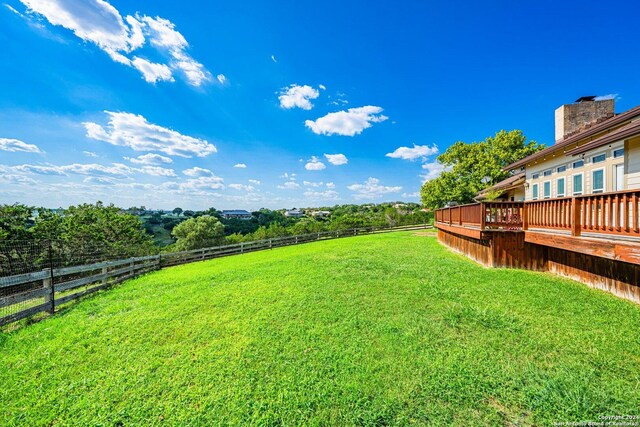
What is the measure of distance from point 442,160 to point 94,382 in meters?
31.1

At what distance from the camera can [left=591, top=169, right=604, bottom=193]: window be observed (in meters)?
7.77

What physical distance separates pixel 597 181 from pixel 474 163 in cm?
1891

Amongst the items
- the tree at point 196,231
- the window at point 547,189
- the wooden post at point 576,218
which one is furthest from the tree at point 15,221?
the window at point 547,189

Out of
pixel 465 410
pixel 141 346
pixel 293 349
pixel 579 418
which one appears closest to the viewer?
pixel 579 418

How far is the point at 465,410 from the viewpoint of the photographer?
92.5 inches

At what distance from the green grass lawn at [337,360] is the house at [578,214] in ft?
2.97

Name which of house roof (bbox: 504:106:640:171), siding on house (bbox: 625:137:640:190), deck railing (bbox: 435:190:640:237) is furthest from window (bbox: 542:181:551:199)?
deck railing (bbox: 435:190:640:237)

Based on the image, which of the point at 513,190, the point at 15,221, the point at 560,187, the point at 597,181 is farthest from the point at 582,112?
the point at 15,221

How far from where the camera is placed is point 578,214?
5.20 m

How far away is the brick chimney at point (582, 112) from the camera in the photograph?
10.8 metres

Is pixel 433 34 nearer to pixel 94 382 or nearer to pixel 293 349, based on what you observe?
pixel 293 349

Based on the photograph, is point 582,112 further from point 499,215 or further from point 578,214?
point 578,214

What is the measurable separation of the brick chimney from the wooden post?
864 centimetres

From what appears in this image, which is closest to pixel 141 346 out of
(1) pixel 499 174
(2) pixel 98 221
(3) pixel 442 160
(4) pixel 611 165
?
(4) pixel 611 165
